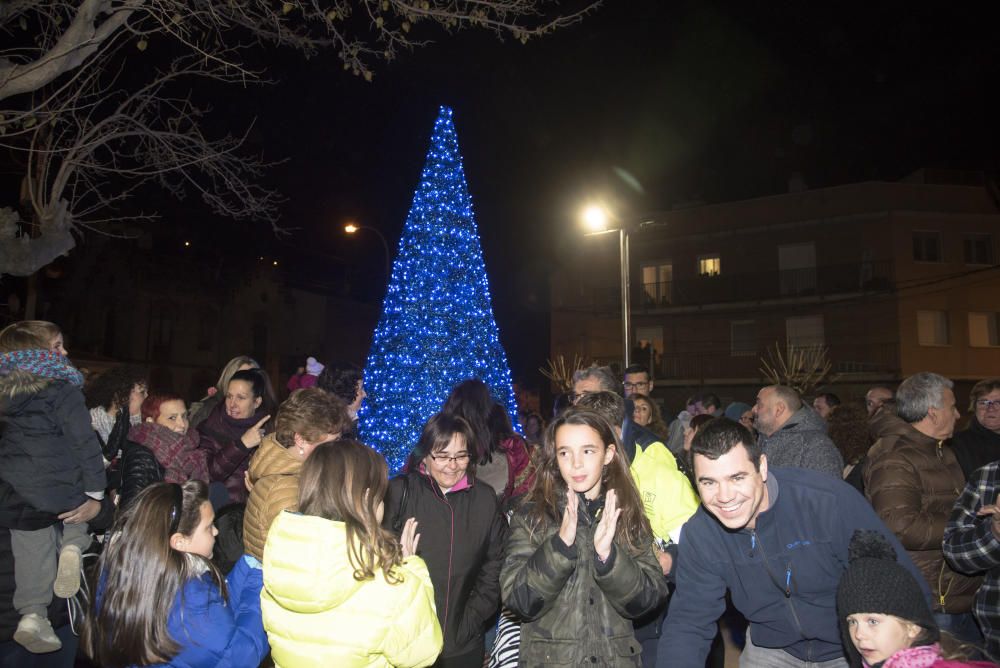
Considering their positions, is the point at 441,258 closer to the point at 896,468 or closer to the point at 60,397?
the point at 60,397

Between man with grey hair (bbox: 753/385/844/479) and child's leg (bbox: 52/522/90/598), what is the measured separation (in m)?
5.03

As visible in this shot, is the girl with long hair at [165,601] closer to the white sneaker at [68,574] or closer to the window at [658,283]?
the white sneaker at [68,574]

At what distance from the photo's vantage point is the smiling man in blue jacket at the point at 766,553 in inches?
127

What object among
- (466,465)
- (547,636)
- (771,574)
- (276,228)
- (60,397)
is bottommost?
(547,636)

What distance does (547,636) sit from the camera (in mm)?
3516

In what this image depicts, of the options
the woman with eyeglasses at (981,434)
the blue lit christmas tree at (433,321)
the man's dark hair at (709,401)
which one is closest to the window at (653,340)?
the man's dark hair at (709,401)

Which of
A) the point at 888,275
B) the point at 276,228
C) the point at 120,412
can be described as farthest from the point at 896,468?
the point at 888,275

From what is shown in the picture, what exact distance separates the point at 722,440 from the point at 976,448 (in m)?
3.42

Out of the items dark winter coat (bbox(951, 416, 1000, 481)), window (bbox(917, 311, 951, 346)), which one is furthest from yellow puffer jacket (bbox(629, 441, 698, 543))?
window (bbox(917, 311, 951, 346))

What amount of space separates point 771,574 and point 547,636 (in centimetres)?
110

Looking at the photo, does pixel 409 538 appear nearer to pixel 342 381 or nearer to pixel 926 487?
pixel 342 381

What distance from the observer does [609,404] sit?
178 inches

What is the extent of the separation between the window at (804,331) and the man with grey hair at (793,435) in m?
26.6

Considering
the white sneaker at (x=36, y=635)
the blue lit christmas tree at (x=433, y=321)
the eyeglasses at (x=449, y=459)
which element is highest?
the blue lit christmas tree at (x=433, y=321)
